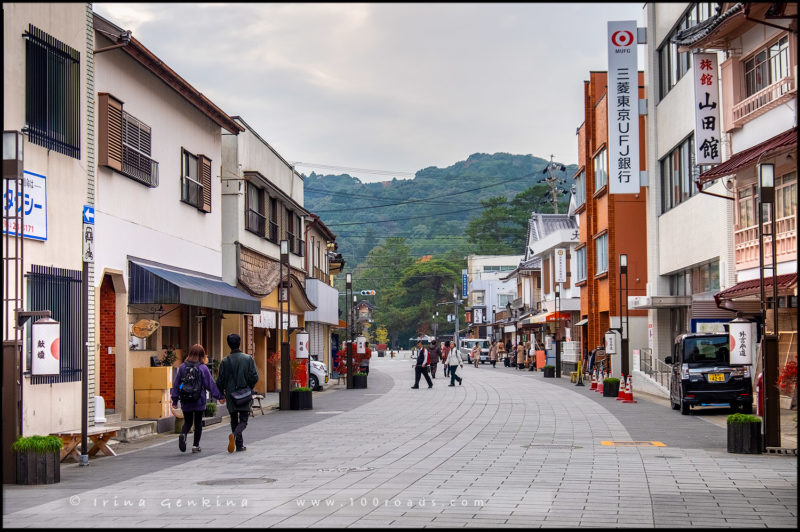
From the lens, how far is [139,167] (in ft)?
71.4

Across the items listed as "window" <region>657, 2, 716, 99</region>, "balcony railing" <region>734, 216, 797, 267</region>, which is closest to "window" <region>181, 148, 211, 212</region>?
"balcony railing" <region>734, 216, 797, 267</region>

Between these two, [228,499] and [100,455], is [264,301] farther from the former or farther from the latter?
[228,499]

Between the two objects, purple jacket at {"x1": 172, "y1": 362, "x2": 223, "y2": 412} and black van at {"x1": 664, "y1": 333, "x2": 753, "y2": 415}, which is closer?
purple jacket at {"x1": 172, "y1": 362, "x2": 223, "y2": 412}

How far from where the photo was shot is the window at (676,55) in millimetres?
31109

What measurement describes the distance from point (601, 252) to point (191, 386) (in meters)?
33.4

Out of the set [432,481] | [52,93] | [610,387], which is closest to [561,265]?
[610,387]

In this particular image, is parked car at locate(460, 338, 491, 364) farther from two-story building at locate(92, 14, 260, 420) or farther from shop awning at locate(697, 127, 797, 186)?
shop awning at locate(697, 127, 797, 186)

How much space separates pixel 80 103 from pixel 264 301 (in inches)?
704

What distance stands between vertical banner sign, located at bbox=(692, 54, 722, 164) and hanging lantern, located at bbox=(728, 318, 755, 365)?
34.7 feet

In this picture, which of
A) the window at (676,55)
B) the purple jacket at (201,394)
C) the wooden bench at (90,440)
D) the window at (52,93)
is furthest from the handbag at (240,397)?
the window at (676,55)

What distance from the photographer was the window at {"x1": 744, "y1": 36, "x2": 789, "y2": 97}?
76.8 ft

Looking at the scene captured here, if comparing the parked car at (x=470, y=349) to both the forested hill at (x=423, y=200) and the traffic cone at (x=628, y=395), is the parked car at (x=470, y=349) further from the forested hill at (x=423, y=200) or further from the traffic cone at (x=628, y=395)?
the traffic cone at (x=628, y=395)


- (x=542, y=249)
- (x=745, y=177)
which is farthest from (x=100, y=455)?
(x=542, y=249)

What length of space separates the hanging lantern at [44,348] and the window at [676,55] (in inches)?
912
